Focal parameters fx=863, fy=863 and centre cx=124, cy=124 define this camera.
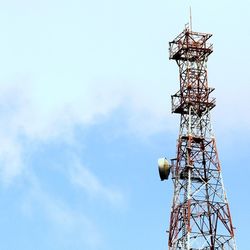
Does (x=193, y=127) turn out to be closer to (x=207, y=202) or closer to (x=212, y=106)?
(x=212, y=106)

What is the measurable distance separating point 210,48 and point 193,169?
11353 mm

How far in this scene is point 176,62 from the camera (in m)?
76.7

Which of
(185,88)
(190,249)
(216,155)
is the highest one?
(185,88)

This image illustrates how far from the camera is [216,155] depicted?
73062mm

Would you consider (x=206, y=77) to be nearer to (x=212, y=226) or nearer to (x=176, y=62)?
(x=176, y=62)

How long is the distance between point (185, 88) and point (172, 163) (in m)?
6.90

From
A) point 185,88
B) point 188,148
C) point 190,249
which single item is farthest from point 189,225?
point 185,88

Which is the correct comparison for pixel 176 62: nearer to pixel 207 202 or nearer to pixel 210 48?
pixel 210 48

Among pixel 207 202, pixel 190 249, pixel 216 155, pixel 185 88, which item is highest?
pixel 185 88

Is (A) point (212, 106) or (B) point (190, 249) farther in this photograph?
(A) point (212, 106)

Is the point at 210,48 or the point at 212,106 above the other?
the point at 210,48

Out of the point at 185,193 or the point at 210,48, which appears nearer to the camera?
the point at 185,193

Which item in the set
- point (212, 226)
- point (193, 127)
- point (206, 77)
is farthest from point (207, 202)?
point (206, 77)

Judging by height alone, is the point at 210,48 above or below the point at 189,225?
above
